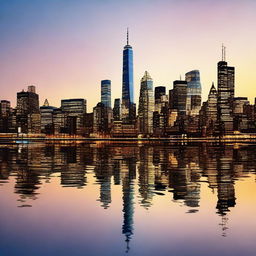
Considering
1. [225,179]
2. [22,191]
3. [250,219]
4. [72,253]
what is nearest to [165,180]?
[225,179]

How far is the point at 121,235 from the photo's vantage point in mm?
17906

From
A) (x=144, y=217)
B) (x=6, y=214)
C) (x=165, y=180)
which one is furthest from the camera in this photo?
(x=165, y=180)

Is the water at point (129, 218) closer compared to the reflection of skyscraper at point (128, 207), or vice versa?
the water at point (129, 218)

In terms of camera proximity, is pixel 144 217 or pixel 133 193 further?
pixel 133 193

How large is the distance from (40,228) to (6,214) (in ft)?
13.6

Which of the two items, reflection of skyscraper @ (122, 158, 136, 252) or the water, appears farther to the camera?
reflection of skyscraper @ (122, 158, 136, 252)

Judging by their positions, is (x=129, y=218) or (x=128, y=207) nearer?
(x=129, y=218)

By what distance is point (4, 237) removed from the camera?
58.7ft

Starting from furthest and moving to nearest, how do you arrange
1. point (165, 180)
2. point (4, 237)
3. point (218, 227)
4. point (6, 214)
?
1. point (165, 180)
2. point (6, 214)
3. point (218, 227)
4. point (4, 237)

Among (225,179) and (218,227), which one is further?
(225,179)

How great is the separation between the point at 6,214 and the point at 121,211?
6563 millimetres

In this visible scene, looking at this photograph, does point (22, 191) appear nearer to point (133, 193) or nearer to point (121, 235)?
point (133, 193)

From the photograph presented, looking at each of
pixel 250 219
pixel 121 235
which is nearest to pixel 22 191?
pixel 121 235

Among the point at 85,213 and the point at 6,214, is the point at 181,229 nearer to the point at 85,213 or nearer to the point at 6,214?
the point at 85,213
